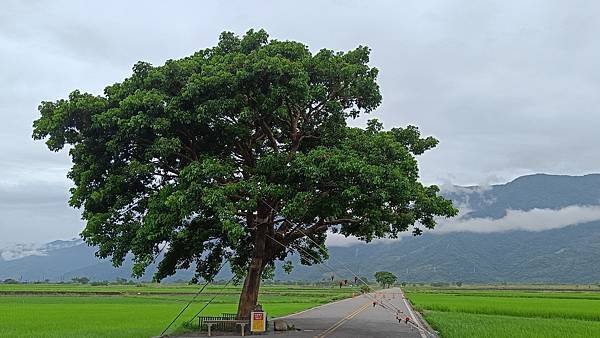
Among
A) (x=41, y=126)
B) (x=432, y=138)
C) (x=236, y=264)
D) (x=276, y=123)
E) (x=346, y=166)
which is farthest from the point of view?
(x=236, y=264)

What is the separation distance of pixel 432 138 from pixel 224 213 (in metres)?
10.1

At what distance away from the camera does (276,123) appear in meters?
21.6

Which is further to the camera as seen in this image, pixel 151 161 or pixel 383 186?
pixel 151 161

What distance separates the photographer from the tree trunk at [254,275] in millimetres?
22875

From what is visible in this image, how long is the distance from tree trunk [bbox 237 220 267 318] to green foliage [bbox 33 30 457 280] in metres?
0.15

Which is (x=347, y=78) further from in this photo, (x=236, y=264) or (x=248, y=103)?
(x=236, y=264)

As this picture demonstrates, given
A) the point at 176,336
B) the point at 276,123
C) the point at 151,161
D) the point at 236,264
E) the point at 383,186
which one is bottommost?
the point at 176,336

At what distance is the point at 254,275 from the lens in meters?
23.2

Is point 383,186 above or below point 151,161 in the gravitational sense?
below

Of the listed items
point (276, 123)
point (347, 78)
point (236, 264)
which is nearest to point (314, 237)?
point (236, 264)

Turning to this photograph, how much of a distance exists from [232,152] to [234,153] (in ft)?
0.51

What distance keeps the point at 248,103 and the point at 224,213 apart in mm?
3929

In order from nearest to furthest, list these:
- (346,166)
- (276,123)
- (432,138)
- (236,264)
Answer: (346,166) → (276,123) → (432,138) → (236,264)

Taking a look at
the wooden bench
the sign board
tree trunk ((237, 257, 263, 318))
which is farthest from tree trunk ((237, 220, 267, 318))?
the sign board
